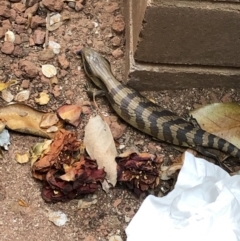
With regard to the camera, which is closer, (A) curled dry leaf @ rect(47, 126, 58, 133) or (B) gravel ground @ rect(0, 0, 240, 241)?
A: (B) gravel ground @ rect(0, 0, 240, 241)

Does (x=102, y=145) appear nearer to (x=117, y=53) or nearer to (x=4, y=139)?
(x=4, y=139)

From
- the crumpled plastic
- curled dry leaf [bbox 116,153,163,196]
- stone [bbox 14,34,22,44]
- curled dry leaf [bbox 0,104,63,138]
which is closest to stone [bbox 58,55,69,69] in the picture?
stone [bbox 14,34,22,44]

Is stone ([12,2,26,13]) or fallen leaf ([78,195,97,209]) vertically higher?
stone ([12,2,26,13])

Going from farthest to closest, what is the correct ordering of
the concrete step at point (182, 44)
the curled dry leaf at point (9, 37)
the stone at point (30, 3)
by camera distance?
the stone at point (30, 3), the curled dry leaf at point (9, 37), the concrete step at point (182, 44)

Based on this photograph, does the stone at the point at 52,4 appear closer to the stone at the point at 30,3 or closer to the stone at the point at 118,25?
the stone at the point at 30,3

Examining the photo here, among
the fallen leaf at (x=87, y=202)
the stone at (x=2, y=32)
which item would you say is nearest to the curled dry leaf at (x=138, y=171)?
the fallen leaf at (x=87, y=202)

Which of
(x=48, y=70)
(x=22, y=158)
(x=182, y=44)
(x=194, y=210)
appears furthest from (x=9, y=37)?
(x=194, y=210)

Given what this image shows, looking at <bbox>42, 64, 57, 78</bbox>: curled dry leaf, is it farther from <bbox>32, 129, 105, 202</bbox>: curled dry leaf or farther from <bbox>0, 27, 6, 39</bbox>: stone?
<bbox>32, 129, 105, 202</bbox>: curled dry leaf
